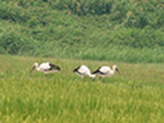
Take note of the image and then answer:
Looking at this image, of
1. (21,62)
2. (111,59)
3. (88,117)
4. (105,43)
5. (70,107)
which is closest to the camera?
(88,117)

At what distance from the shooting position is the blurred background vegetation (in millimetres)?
23281

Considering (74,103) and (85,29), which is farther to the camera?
(85,29)

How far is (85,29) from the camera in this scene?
86.9 ft

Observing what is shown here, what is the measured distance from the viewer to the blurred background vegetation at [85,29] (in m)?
23.3

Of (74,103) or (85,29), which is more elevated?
(74,103)

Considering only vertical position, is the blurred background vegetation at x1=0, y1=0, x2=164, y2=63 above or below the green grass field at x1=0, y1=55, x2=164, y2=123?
below

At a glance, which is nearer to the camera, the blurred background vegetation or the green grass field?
the green grass field

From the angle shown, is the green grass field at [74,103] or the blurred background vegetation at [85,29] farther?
the blurred background vegetation at [85,29]

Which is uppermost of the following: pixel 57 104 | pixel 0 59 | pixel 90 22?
pixel 57 104

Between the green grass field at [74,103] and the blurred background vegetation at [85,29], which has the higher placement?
the green grass field at [74,103]

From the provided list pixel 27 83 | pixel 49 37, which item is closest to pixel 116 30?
pixel 49 37

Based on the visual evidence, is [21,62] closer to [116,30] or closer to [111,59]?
[111,59]

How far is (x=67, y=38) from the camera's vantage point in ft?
82.6

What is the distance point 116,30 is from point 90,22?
1735 millimetres
